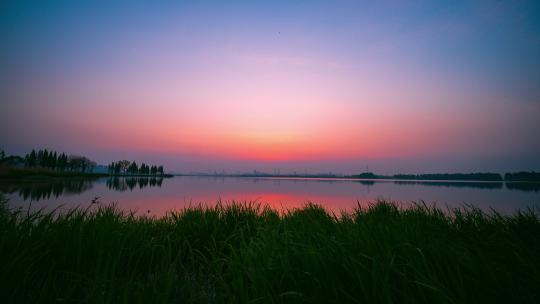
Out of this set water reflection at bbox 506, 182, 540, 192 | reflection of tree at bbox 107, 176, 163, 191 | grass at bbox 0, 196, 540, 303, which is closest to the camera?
grass at bbox 0, 196, 540, 303

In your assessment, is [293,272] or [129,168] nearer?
[293,272]

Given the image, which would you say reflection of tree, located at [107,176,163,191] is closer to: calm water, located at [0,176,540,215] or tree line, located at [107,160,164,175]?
calm water, located at [0,176,540,215]

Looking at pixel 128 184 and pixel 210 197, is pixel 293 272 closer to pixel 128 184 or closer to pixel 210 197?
pixel 210 197

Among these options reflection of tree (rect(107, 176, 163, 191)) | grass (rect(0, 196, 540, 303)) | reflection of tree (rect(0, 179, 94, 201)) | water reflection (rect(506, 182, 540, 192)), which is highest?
grass (rect(0, 196, 540, 303))

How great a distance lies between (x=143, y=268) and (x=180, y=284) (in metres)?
0.79

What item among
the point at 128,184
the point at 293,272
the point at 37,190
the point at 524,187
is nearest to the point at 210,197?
the point at 37,190

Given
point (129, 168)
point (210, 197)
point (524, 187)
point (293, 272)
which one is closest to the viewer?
point (293, 272)

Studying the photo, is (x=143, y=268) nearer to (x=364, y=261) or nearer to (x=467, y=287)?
(x=364, y=261)

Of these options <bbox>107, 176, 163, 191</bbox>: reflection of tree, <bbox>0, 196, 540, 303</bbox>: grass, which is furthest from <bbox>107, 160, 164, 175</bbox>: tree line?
<bbox>0, 196, 540, 303</bbox>: grass

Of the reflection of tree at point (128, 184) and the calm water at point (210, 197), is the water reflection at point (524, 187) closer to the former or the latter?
the calm water at point (210, 197)

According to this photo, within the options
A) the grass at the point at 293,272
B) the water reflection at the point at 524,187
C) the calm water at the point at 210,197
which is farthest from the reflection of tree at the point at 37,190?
the water reflection at the point at 524,187

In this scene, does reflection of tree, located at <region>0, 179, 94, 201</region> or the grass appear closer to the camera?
the grass

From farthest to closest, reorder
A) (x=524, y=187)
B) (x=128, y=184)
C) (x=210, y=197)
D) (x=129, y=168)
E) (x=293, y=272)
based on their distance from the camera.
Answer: (x=129, y=168) < (x=524, y=187) < (x=128, y=184) < (x=210, y=197) < (x=293, y=272)

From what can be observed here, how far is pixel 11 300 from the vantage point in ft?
5.59
